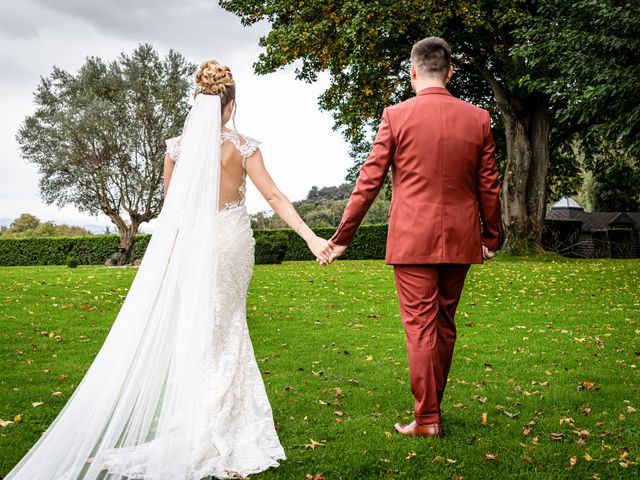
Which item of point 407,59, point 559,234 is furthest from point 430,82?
point 559,234

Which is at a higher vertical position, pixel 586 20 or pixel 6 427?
pixel 586 20

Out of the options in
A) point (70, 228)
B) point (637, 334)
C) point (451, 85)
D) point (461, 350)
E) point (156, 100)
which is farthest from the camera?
point (70, 228)

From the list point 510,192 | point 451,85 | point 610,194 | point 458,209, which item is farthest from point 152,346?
point 610,194

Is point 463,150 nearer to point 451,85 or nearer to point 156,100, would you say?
point 451,85

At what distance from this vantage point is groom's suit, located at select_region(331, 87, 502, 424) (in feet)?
14.5

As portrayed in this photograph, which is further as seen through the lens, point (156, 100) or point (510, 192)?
point (156, 100)

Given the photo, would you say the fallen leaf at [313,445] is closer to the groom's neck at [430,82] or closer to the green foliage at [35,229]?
the groom's neck at [430,82]

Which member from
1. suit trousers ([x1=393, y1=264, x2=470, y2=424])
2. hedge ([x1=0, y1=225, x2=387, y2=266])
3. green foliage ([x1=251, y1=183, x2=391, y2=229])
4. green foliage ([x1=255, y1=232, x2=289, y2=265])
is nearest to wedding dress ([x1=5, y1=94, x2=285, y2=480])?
suit trousers ([x1=393, y1=264, x2=470, y2=424])

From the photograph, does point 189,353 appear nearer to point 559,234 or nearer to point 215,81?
point 215,81

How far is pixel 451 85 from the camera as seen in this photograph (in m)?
27.1

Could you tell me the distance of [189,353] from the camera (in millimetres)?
3953

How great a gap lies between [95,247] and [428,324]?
32.9 meters

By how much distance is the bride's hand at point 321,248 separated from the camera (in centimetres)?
A: 492

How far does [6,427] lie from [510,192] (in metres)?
22.1
